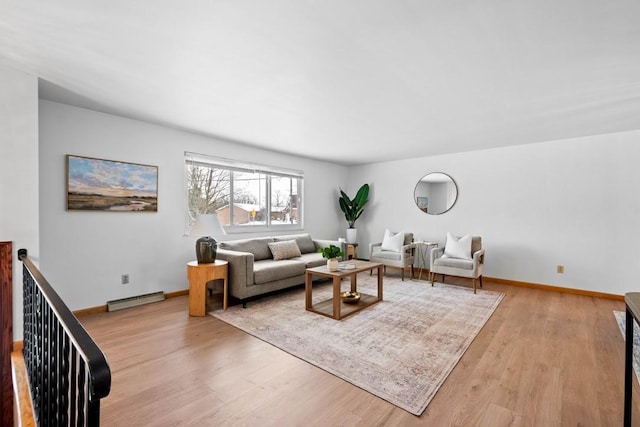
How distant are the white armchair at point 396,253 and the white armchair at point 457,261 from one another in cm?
46

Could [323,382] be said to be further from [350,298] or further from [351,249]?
[351,249]

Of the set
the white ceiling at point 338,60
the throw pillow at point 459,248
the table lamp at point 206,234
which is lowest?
the throw pillow at point 459,248

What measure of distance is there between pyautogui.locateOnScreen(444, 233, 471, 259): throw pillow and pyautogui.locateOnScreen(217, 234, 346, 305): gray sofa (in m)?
1.71

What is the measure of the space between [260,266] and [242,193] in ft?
5.05

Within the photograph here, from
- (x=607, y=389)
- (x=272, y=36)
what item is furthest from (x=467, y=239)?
(x=272, y=36)

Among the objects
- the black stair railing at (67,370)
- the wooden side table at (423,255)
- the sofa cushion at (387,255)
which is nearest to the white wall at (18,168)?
the black stair railing at (67,370)

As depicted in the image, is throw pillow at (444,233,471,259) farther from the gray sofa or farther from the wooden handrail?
the wooden handrail

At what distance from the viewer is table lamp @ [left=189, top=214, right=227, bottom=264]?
345 centimetres

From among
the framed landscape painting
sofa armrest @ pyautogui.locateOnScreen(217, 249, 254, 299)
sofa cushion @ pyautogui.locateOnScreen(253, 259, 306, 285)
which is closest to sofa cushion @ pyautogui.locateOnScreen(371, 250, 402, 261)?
sofa cushion @ pyautogui.locateOnScreen(253, 259, 306, 285)

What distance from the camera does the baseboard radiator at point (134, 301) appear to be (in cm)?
342

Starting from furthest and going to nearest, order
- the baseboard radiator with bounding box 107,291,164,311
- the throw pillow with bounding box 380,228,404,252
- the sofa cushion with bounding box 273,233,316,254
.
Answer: the throw pillow with bounding box 380,228,404,252 → the sofa cushion with bounding box 273,233,316,254 → the baseboard radiator with bounding box 107,291,164,311

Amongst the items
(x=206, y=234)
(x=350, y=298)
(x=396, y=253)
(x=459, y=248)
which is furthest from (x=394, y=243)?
(x=206, y=234)

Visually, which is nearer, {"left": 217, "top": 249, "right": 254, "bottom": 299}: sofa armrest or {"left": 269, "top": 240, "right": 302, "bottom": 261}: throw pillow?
{"left": 217, "top": 249, "right": 254, "bottom": 299}: sofa armrest

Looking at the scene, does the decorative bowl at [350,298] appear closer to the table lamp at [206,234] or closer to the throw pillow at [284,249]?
the throw pillow at [284,249]
